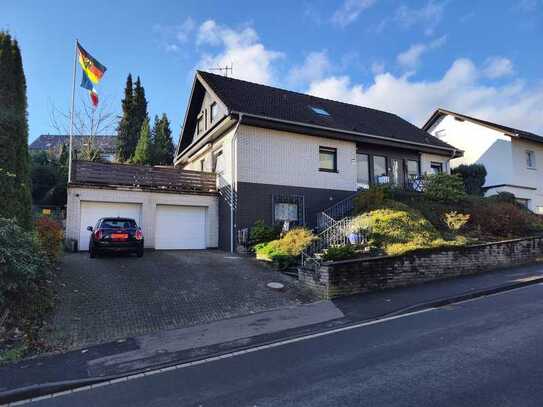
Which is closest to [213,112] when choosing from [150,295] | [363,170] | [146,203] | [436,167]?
[146,203]

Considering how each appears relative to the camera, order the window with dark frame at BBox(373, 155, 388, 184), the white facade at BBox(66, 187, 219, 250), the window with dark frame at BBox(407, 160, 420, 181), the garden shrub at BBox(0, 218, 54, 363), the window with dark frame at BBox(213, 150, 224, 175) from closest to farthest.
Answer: the garden shrub at BBox(0, 218, 54, 363), the white facade at BBox(66, 187, 219, 250), the window with dark frame at BBox(213, 150, 224, 175), the window with dark frame at BBox(373, 155, 388, 184), the window with dark frame at BBox(407, 160, 420, 181)

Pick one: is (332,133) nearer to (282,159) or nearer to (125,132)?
(282,159)

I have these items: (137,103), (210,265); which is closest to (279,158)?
(210,265)

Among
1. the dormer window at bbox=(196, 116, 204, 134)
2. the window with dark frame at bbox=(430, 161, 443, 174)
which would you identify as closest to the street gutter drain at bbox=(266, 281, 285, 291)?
the dormer window at bbox=(196, 116, 204, 134)

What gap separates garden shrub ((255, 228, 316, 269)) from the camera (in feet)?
42.0

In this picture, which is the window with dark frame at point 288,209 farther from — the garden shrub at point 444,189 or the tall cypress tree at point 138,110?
the tall cypress tree at point 138,110

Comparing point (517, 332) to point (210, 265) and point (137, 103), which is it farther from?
point (137, 103)

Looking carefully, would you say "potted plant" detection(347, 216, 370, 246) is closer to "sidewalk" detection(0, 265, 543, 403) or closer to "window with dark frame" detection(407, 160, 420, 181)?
"sidewalk" detection(0, 265, 543, 403)

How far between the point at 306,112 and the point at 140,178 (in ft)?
27.6

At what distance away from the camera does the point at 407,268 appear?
1135 centimetres

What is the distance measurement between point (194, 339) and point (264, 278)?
175 inches

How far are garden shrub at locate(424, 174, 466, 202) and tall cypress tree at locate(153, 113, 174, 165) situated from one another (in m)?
24.8

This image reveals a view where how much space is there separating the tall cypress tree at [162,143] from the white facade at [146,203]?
63.2 ft

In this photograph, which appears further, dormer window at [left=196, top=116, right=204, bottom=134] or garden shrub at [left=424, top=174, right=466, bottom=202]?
dormer window at [left=196, top=116, right=204, bottom=134]
